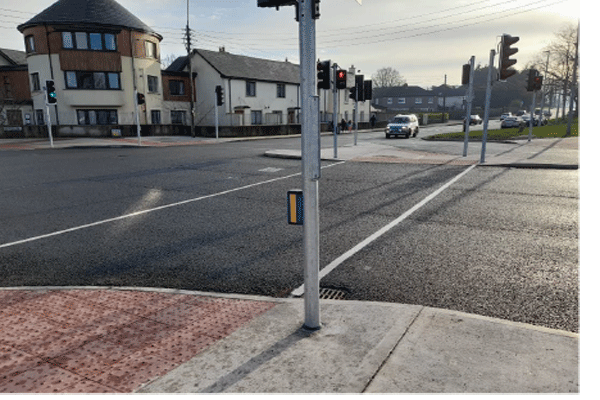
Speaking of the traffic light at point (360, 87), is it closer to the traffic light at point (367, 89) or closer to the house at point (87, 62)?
the traffic light at point (367, 89)

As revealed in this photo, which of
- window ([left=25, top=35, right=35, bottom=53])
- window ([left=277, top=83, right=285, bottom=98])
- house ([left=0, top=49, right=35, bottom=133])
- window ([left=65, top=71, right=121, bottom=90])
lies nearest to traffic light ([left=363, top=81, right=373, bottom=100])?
window ([left=65, top=71, right=121, bottom=90])

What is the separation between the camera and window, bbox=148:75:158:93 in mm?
38406

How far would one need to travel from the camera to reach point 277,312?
4148 millimetres

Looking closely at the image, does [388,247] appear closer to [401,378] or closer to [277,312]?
[277,312]

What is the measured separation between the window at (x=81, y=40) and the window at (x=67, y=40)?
0.44 metres

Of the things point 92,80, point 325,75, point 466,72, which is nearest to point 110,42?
point 92,80

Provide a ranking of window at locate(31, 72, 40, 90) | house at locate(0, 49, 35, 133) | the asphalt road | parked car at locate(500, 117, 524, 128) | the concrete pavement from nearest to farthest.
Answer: the concrete pavement < the asphalt road < window at locate(31, 72, 40, 90) < house at locate(0, 49, 35, 133) < parked car at locate(500, 117, 524, 128)

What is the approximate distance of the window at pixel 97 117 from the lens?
34969mm

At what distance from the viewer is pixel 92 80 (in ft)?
114

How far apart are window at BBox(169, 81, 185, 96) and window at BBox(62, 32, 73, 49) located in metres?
10.0

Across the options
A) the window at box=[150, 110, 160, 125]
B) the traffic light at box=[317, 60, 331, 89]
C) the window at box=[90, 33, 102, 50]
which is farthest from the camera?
the window at box=[150, 110, 160, 125]

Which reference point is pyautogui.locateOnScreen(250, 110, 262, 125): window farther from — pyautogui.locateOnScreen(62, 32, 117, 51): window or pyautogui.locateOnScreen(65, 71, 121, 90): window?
pyautogui.locateOnScreen(62, 32, 117, 51): window

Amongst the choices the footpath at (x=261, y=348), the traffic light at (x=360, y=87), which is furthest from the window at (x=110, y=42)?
the footpath at (x=261, y=348)

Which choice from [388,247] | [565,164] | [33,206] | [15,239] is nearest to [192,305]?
[388,247]
